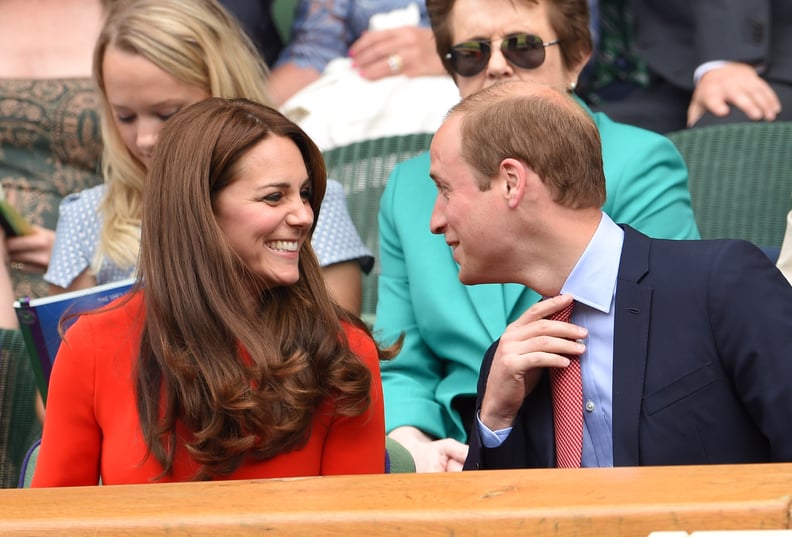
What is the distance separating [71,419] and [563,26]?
1631mm

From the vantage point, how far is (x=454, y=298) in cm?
292

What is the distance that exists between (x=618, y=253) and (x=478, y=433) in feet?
1.35

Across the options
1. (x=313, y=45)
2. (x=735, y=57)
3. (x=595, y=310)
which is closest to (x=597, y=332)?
(x=595, y=310)

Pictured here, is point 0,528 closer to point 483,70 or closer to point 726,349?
point 726,349

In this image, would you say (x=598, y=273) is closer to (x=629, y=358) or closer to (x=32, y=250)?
(x=629, y=358)

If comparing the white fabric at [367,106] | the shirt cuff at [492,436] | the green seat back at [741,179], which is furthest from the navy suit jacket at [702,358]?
the white fabric at [367,106]

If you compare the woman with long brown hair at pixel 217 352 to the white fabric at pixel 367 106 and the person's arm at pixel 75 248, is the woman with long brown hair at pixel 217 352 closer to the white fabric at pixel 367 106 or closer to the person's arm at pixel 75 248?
the person's arm at pixel 75 248

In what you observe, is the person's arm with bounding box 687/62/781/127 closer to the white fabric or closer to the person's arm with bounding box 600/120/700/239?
the white fabric

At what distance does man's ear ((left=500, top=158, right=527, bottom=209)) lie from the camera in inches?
84.4

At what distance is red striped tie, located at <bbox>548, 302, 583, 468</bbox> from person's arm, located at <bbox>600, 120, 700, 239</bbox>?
80 centimetres

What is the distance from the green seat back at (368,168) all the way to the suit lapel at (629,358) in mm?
1608

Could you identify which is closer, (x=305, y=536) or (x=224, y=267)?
(x=305, y=536)

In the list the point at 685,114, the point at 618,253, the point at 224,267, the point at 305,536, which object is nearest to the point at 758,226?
the point at 685,114

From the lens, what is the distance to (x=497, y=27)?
306cm
